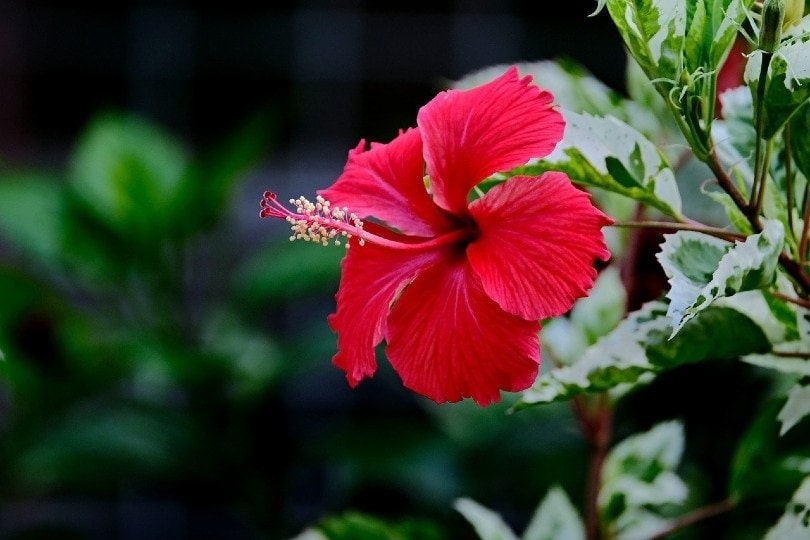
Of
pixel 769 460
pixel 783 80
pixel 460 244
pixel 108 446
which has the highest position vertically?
pixel 783 80

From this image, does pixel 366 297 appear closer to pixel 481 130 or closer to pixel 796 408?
pixel 481 130

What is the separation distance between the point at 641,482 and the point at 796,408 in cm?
24

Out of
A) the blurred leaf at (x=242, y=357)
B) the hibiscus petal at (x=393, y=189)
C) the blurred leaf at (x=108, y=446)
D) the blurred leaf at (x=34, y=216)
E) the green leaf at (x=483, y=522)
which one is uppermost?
the hibiscus petal at (x=393, y=189)

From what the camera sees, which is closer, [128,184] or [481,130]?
[481,130]

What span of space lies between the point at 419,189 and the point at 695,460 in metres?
0.72

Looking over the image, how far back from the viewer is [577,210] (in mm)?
540

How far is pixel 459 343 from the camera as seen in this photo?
1.84 ft

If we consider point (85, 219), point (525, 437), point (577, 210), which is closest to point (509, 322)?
point (577, 210)

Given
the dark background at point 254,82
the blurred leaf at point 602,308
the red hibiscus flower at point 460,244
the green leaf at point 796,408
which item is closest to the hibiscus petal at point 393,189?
the red hibiscus flower at point 460,244

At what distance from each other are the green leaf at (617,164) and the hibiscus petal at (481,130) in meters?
0.04

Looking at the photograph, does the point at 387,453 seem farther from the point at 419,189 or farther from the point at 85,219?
the point at 419,189

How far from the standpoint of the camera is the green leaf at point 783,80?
0.52 m

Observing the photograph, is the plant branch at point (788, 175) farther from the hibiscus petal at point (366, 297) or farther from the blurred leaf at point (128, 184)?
the blurred leaf at point (128, 184)

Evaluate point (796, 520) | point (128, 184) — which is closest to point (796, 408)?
point (796, 520)
